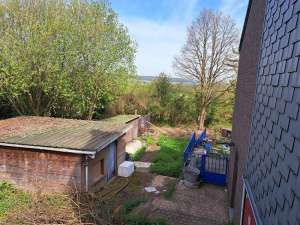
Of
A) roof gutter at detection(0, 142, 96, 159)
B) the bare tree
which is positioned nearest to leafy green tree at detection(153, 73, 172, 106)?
the bare tree

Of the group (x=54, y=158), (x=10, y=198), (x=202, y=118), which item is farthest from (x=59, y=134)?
(x=202, y=118)

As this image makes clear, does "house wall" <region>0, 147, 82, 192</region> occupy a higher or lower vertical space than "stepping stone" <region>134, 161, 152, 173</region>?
higher

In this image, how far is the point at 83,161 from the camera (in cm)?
1133

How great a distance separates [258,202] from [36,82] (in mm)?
17811

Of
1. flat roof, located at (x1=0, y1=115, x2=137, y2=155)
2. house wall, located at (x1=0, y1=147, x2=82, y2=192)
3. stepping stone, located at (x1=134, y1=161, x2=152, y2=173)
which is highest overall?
flat roof, located at (x1=0, y1=115, x2=137, y2=155)

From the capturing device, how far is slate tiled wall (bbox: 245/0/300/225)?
246cm

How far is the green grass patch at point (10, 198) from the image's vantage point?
10266 mm

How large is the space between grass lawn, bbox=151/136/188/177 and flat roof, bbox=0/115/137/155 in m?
3.44

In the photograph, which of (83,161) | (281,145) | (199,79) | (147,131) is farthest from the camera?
(199,79)

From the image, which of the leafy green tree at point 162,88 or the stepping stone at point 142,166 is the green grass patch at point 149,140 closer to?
the stepping stone at point 142,166

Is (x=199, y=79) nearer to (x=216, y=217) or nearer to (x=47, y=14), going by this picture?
(x=47, y=14)

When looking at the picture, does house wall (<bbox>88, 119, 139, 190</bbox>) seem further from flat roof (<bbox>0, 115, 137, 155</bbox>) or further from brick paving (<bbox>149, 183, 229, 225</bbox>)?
brick paving (<bbox>149, 183, 229, 225</bbox>)

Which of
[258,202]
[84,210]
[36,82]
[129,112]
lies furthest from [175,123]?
[258,202]

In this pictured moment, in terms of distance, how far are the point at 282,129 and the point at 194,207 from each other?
891 cm
